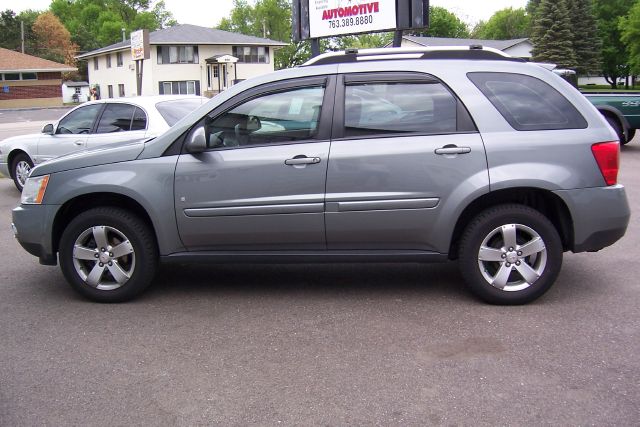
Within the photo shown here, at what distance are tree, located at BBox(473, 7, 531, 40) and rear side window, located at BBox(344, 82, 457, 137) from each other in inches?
4056

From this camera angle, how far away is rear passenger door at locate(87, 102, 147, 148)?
8859 mm

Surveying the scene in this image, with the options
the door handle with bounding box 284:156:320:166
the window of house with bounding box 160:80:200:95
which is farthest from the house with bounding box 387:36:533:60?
the door handle with bounding box 284:156:320:166

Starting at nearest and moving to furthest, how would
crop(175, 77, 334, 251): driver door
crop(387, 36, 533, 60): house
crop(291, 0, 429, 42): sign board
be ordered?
1. crop(175, 77, 334, 251): driver door
2. crop(291, 0, 429, 42): sign board
3. crop(387, 36, 533, 60): house

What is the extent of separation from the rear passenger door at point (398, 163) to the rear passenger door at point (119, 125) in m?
4.60

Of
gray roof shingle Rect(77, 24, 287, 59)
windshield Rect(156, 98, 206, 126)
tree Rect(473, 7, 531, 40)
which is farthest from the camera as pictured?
tree Rect(473, 7, 531, 40)

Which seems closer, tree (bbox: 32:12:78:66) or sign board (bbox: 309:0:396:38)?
sign board (bbox: 309:0:396:38)

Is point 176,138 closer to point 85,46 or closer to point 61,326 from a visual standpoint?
point 61,326

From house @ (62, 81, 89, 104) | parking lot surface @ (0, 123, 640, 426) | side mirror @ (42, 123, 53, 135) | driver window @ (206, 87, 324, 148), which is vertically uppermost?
house @ (62, 81, 89, 104)

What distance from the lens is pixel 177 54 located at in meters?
52.8

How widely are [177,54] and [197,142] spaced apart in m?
50.7

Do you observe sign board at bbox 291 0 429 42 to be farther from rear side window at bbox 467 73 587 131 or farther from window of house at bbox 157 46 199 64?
window of house at bbox 157 46 199 64

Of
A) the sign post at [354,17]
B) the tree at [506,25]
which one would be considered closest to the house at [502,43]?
the tree at [506,25]

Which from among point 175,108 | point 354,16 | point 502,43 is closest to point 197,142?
point 175,108

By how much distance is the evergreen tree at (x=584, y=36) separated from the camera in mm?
58812
